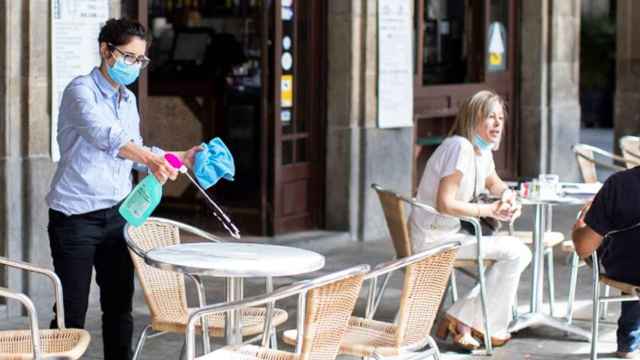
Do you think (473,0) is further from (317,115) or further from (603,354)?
(603,354)

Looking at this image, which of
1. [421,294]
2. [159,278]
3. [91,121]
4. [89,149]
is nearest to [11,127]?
[159,278]

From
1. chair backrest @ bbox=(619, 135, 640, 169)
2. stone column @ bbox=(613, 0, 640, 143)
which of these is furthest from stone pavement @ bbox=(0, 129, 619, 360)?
stone column @ bbox=(613, 0, 640, 143)

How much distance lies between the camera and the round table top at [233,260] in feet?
16.5

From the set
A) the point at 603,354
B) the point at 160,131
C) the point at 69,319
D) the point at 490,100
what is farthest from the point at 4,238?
the point at 160,131

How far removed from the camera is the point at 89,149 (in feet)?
18.7

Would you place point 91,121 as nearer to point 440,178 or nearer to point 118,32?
point 118,32

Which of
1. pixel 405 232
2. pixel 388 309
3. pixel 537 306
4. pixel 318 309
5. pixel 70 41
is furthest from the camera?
pixel 388 309

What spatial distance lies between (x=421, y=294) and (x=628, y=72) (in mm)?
11929

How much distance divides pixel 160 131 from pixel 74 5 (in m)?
4.24

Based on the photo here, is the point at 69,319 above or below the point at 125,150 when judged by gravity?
below

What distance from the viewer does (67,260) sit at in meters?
5.70

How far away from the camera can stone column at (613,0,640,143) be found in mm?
16750

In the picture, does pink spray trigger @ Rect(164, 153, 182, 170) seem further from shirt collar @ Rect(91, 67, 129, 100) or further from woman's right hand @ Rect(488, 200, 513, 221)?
woman's right hand @ Rect(488, 200, 513, 221)

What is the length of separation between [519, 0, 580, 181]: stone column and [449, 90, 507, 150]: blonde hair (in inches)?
261
